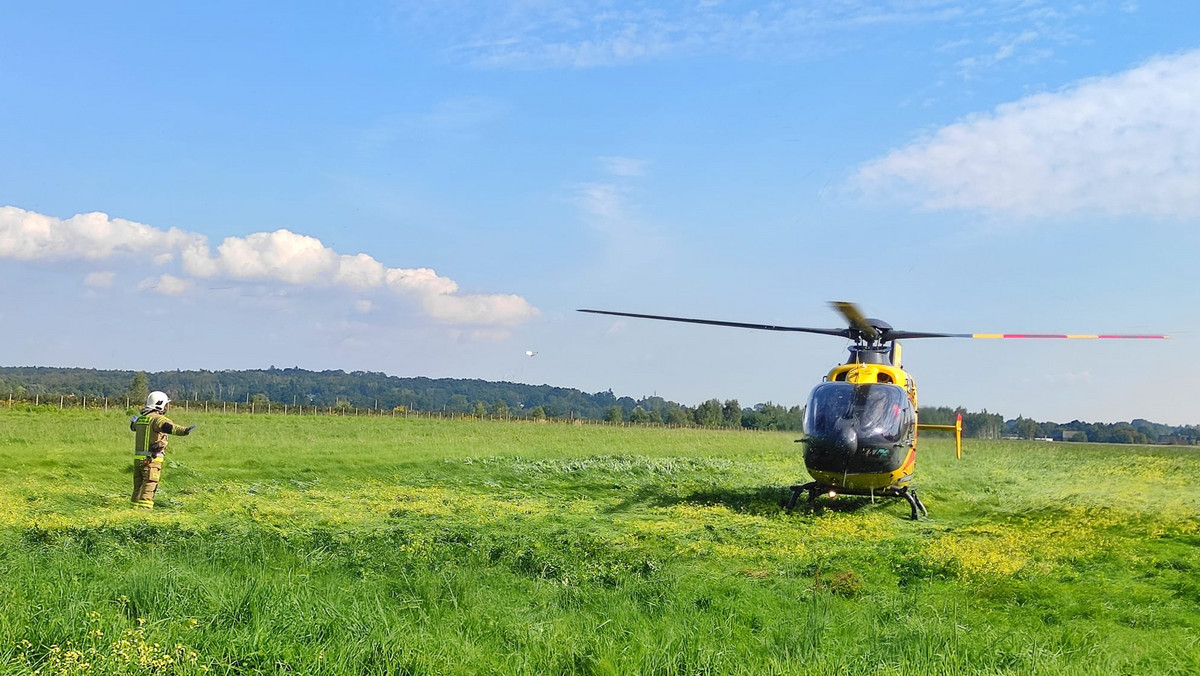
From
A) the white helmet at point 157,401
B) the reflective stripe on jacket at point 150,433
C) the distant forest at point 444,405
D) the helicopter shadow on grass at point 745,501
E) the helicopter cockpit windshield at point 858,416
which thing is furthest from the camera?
the distant forest at point 444,405

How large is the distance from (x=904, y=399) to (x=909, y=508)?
A: 313 centimetres

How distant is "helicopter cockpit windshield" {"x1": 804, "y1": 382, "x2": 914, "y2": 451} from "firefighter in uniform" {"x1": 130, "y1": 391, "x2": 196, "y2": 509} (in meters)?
11.2

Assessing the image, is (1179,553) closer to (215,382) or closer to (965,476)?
(965,476)

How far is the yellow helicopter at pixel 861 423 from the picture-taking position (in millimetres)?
17547

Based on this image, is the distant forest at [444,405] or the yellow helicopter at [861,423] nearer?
the yellow helicopter at [861,423]

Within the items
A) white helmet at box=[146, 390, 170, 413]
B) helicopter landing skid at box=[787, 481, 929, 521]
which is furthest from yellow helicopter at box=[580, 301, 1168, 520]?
white helmet at box=[146, 390, 170, 413]

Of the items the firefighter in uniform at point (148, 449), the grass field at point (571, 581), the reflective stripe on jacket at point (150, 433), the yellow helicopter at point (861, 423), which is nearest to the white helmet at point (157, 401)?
the firefighter in uniform at point (148, 449)

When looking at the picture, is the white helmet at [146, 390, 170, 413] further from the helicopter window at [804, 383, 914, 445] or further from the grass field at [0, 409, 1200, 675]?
the helicopter window at [804, 383, 914, 445]

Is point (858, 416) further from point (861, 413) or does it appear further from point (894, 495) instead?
point (894, 495)

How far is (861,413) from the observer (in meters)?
17.6

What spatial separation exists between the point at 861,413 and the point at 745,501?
4.12m

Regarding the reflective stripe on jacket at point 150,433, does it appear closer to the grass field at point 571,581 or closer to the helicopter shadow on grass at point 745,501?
the grass field at point 571,581

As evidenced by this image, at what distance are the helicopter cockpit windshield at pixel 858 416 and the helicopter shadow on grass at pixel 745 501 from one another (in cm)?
176

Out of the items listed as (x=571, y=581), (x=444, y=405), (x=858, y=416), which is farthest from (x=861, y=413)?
(x=444, y=405)
